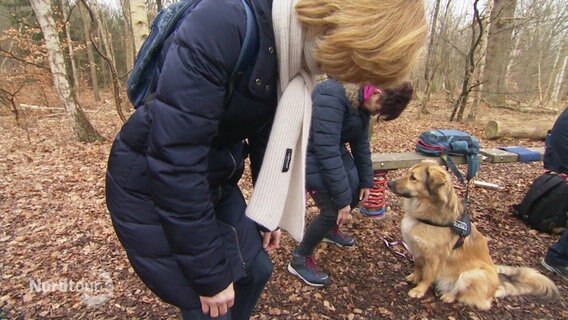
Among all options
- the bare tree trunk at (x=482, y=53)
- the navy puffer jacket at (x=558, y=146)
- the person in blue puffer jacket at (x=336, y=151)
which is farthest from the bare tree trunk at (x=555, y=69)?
the person in blue puffer jacket at (x=336, y=151)

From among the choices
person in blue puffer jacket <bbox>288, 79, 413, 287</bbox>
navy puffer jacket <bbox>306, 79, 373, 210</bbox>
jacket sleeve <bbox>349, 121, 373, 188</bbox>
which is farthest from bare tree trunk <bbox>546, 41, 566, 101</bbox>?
navy puffer jacket <bbox>306, 79, 373, 210</bbox>

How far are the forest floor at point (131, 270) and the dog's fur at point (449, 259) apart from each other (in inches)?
5.5

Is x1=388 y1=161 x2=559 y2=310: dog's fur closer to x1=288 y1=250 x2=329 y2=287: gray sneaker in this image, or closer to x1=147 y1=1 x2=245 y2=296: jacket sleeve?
x1=288 y1=250 x2=329 y2=287: gray sneaker

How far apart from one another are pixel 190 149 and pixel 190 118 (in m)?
0.10

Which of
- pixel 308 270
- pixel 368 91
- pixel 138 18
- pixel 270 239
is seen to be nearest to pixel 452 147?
pixel 368 91

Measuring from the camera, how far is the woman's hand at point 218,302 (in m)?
1.21

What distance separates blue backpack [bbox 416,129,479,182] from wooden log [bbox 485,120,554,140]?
14.8 feet

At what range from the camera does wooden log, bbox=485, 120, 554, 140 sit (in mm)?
7758

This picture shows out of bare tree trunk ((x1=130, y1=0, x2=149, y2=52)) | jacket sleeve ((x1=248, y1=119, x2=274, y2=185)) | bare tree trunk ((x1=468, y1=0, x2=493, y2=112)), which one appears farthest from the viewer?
bare tree trunk ((x1=468, y1=0, x2=493, y2=112))

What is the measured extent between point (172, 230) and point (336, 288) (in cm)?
219

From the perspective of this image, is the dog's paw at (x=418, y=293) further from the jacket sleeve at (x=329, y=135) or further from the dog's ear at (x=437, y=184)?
the jacket sleeve at (x=329, y=135)

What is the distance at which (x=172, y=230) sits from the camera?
1.06 metres

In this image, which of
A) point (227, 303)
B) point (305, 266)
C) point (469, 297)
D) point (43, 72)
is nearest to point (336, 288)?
point (305, 266)

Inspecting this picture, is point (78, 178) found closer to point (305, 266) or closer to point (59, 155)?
point (59, 155)
